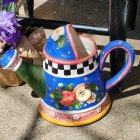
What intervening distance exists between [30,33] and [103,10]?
80 centimetres

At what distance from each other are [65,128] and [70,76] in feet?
0.69

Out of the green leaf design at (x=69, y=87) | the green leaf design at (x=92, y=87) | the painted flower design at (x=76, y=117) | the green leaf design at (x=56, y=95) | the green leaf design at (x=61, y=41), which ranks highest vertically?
the green leaf design at (x=61, y=41)

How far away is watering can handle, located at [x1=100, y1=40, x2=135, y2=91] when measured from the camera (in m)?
1.35

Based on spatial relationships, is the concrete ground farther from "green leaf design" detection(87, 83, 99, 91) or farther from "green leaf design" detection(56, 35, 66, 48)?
"green leaf design" detection(56, 35, 66, 48)

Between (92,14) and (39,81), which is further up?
(39,81)

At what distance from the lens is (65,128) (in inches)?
54.8

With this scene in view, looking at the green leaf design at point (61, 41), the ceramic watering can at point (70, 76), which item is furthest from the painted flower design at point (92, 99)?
the green leaf design at point (61, 41)

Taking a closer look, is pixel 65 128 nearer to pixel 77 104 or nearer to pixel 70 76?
pixel 77 104

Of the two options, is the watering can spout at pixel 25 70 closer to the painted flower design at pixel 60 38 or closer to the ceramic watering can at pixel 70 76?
the ceramic watering can at pixel 70 76

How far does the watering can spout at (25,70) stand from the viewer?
51.2 inches

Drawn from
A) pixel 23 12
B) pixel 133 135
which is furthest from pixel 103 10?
pixel 133 135

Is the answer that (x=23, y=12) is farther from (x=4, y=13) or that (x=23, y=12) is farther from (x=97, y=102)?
(x=97, y=102)

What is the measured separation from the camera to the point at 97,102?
139 centimetres

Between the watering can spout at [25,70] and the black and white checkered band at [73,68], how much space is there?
0.21ft
